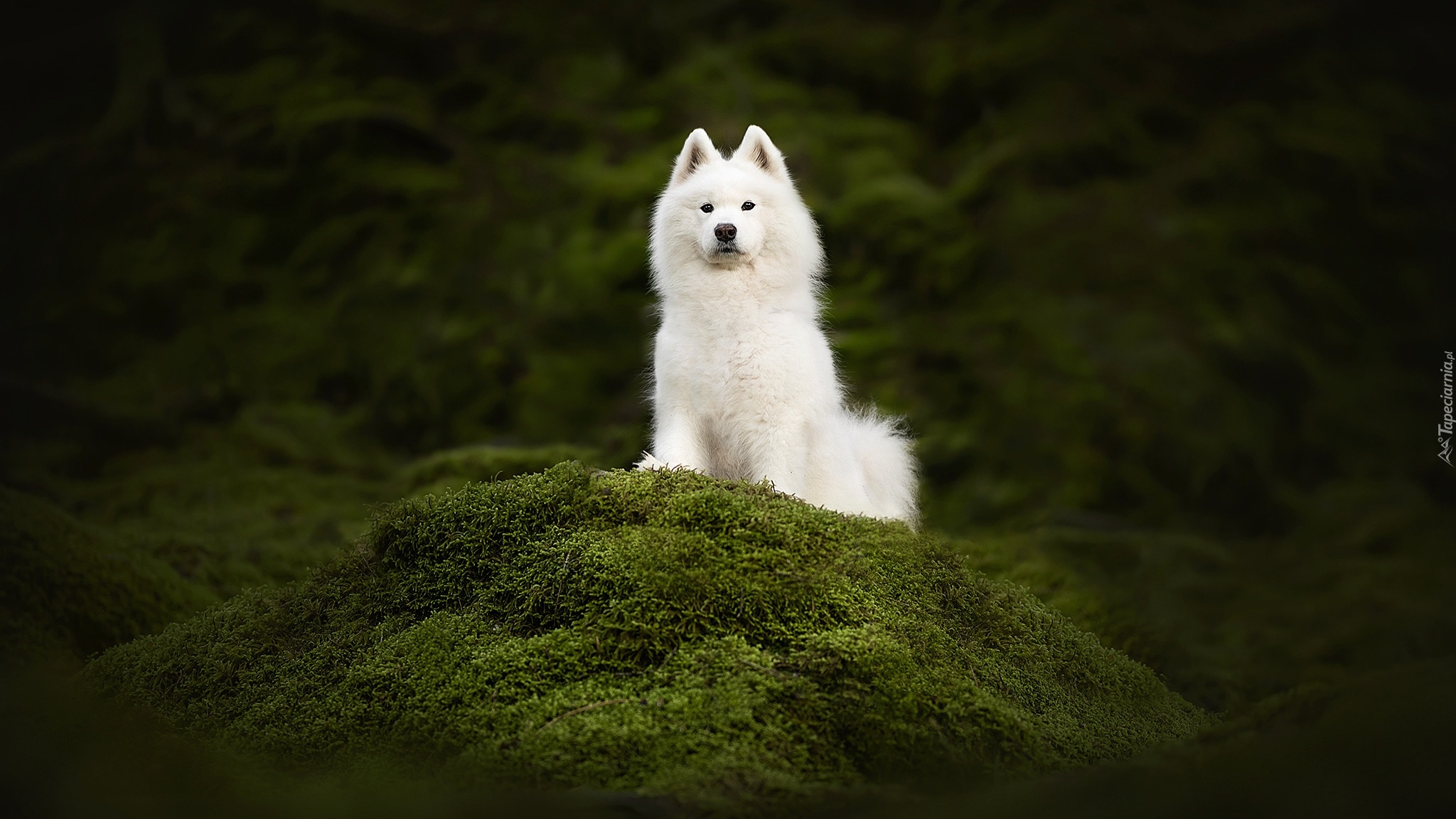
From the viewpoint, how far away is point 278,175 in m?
8.01

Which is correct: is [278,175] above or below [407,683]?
above

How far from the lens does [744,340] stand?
4211 mm

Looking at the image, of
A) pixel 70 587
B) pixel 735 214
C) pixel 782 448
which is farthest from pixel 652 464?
pixel 70 587

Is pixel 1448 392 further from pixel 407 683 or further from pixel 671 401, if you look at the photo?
pixel 407 683

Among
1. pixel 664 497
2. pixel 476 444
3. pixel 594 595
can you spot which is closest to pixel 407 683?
pixel 594 595

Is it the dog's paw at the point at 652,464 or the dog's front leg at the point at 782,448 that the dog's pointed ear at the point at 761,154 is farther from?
the dog's paw at the point at 652,464

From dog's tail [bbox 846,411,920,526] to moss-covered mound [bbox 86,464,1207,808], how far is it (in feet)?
2.47

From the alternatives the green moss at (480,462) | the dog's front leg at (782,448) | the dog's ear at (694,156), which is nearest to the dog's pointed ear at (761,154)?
the dog's ear at (694,156)

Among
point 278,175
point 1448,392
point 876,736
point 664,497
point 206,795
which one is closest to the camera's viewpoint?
point 206,795

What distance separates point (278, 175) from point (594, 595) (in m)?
5.87

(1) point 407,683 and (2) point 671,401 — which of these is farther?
(2) point 671,401

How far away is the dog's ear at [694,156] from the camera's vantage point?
449 cm

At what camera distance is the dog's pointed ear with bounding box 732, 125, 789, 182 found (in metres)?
4.49

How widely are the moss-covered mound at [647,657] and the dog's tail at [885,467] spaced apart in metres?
0.75
